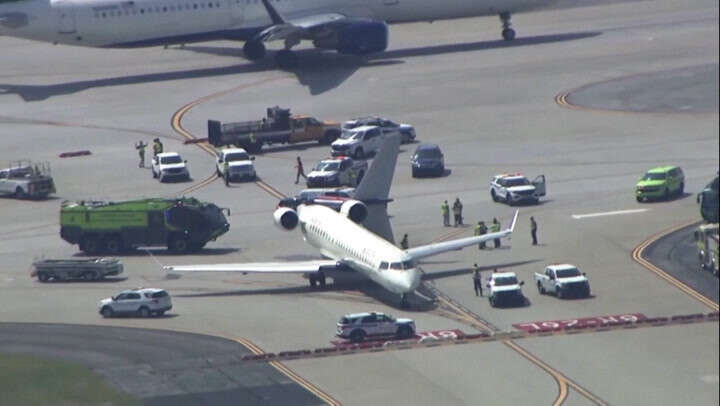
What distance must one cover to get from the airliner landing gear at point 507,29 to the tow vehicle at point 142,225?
56047 millimetres

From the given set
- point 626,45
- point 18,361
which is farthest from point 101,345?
point 626,45

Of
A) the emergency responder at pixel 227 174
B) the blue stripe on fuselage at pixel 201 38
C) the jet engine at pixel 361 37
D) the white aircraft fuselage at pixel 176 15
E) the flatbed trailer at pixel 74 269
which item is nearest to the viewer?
the flatbed trailer at pixel 74 269

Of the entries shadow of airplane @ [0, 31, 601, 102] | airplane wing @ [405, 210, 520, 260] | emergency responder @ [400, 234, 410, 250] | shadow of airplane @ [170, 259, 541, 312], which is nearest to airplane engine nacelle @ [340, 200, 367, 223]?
shadow of airplane @ [170, 259, 541, 312]

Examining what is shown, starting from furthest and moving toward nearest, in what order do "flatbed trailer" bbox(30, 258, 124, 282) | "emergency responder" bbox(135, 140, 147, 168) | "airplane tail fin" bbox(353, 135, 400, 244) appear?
1. "emergency responder" bbox(135, 140, 147, 168)
2. "airplane tail fin" bbox(353, 135, 400, 244)
3. "flatbed trailer" bbox(30, 258, 124, 282)

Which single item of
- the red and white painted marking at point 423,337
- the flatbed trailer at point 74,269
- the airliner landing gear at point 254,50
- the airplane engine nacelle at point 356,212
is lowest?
the red and white painted marking at point 423,337

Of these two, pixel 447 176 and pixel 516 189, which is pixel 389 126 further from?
pixel 516 189

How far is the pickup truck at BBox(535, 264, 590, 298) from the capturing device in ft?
191

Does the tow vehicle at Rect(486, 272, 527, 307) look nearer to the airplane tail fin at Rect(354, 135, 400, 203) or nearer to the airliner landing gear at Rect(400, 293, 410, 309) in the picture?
the airliner landing gear at Rect(400, 293, 410, 309)

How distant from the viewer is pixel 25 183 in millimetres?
84875

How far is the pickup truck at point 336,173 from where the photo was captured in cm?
8375

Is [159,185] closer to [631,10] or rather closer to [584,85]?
[584,85]

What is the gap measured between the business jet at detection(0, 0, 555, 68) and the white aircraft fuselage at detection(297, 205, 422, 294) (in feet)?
152

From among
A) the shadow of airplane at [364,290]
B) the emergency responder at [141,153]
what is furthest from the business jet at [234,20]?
the shadow of airplane at [364,290]

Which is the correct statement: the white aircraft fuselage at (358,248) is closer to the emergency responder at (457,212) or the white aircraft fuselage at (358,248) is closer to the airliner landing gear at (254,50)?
the emergency responder at (457,212)
